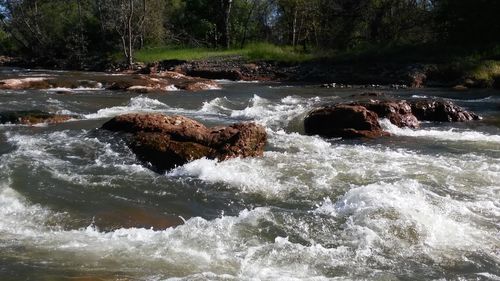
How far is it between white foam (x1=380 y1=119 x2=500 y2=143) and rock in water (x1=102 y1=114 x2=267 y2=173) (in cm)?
405

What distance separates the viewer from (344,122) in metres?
12.6

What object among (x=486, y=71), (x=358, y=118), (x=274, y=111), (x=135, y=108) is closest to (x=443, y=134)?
(x=358, y=118)

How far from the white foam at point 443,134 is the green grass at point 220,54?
61.5 ft

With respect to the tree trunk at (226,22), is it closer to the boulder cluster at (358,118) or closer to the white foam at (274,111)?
the white foam at (274,111)

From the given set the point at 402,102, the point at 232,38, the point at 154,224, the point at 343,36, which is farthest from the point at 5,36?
the point at 154,224

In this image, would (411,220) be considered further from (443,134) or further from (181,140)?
(443,134)

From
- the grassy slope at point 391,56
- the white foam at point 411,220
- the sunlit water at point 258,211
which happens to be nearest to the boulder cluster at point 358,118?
the sunlit water at point 258,211

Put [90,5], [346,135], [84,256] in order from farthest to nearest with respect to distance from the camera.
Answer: [90,5] < [346,135] < [84,256]

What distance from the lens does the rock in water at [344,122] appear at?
40.6ft

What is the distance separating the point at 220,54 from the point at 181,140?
2611 centimetres

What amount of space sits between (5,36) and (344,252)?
196ft

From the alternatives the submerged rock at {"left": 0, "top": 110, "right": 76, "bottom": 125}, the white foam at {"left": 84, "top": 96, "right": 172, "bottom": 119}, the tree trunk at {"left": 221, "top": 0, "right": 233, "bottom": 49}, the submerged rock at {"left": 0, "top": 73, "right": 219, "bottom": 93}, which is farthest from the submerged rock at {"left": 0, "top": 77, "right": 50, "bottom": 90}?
the tree trunk at {"left": 221, "top": 0, "right": 233, "bottom": 49}

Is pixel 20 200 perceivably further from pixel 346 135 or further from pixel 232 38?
pixel 232 38

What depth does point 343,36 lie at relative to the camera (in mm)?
37438
